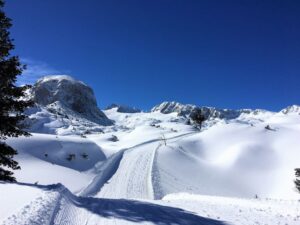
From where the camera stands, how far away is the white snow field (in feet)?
37.9

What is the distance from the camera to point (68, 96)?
170 meters

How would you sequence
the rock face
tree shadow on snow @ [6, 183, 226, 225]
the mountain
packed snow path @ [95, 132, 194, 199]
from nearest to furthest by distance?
tree shadow on snow @ [6, 183, 226, 225] → packed snow path @ [95, 132, 194, 199] → the mountain → the rock face

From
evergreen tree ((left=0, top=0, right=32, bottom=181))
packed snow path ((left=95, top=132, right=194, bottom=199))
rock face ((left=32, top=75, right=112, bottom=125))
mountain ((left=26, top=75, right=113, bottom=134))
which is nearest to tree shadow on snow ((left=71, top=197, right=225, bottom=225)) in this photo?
evergreen tree ((left=0, top=0, right=32, bottom=181))

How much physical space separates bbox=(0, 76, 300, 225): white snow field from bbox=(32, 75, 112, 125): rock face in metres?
90.0

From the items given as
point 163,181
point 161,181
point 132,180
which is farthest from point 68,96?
point 132,180

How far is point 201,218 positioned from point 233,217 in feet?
4.84

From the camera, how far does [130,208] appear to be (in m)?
13.3

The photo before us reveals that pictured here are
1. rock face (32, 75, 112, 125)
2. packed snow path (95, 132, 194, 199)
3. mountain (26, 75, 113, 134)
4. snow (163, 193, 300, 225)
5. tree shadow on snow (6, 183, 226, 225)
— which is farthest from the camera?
rock face (32, 75, 112, 125)

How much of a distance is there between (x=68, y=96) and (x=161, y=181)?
481 ft

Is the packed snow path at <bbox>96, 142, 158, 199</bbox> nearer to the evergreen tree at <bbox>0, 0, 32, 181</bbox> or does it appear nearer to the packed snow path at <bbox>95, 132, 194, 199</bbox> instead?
the packed snow path at <bbox>95, 132, 194, 199</bbox>

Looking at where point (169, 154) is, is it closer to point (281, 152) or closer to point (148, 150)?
point (148, 150)

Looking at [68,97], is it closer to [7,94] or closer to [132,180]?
[132,180]

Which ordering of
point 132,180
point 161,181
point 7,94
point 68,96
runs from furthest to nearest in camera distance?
point 68,96
point 161,181
point 132,180
point 7,94

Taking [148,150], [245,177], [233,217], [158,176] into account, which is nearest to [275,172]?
[245,177]
